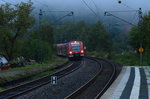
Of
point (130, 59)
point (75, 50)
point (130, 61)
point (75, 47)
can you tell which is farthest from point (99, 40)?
point (75, 50)

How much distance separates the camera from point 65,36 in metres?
143

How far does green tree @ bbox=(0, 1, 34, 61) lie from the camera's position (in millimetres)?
44784

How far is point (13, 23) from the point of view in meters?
45.1

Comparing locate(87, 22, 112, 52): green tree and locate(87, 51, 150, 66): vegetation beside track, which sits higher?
locate(87, 22, 112, 52): green tree

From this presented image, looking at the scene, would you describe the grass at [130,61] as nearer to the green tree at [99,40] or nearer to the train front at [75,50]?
the train front at [75,50]

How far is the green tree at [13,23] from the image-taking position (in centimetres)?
4478

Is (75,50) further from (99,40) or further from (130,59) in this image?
(99,40)

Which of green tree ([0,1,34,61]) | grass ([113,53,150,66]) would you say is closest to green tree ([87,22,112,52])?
grass ([113,53,150,66])

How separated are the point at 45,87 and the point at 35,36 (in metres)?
37.9

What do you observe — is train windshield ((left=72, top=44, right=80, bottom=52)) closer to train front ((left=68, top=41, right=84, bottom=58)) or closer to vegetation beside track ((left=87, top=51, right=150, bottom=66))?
train front ((left=68, top=41, right=84, bottom=58))

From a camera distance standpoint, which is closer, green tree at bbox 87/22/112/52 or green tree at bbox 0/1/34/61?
green tree at bbox 0/1/34/61

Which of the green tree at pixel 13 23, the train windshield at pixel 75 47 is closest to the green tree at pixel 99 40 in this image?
the train windshield at pixel 75 47

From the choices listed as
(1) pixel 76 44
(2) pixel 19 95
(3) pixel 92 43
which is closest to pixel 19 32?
(1) pixel 76 44

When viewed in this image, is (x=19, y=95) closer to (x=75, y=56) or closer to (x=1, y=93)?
(x=1, y=93)
